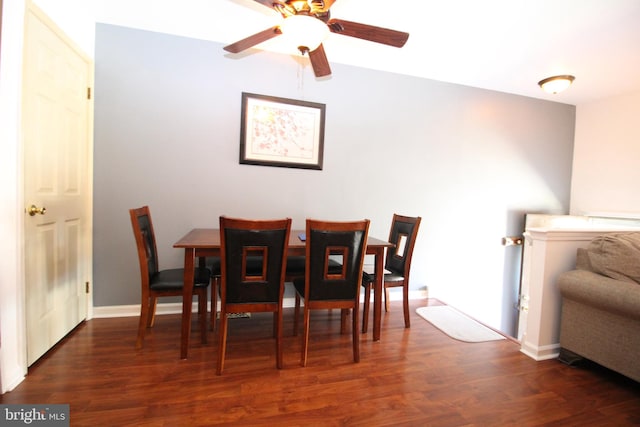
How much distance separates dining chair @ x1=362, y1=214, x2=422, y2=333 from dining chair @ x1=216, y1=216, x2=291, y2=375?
2.73 feet

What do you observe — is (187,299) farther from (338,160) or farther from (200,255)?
(338,160)

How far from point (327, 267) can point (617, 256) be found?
1.78m

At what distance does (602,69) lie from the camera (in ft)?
9.20

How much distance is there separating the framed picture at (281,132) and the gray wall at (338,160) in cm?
8

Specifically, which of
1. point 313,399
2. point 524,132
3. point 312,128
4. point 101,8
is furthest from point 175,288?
point 524,132

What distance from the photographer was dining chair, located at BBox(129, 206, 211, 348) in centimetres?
186

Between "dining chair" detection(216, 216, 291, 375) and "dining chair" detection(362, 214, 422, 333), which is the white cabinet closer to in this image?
"dining chair" detection(362, 214, 422, 333)

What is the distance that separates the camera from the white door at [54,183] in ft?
5.39

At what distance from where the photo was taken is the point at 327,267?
1.85 meters

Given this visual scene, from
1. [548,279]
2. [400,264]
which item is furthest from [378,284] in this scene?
[548,279]

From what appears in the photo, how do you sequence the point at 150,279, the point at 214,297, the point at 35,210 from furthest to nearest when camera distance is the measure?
the point at 214,297 < the point at 150,279 < the point at 35,210

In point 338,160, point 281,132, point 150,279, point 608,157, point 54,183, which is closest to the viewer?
point 54,183

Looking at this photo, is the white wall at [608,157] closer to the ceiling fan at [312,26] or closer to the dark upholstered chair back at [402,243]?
the dark upholstered chair back at [402,243]

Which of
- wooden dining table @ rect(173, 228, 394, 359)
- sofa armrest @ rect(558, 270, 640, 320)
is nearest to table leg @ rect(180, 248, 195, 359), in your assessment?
wooden dining table @ rect(173, 228, 394, 359)
